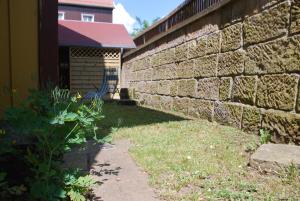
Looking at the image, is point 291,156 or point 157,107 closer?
point 291,156

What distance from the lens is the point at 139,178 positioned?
2332 millimetres

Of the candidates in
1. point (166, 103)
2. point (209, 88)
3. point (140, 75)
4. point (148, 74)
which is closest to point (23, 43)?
point (209, 88)

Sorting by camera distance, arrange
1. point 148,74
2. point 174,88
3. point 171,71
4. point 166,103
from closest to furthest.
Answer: point 174,88
point 171,71
point 166,103
point 148,74

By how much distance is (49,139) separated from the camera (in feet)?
5.91

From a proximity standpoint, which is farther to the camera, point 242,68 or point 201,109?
point 201,109

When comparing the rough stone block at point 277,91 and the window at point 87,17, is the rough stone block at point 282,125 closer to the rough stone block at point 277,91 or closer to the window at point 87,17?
the rough stone block at point 277,91

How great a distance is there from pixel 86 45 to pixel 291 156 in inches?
404

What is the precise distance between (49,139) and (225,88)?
2.91m

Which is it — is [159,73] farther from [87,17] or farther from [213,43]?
[87,17]

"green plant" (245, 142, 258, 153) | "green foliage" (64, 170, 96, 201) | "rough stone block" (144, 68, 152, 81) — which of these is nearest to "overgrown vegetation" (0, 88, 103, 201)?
"green foliage" (64, 170, 96, 201)

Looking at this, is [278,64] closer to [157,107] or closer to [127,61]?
[157,107]

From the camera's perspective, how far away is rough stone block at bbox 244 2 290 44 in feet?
10.2

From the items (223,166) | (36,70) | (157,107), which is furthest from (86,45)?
(223,166)

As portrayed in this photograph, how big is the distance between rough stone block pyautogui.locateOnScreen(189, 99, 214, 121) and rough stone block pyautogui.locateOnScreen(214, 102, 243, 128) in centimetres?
18
